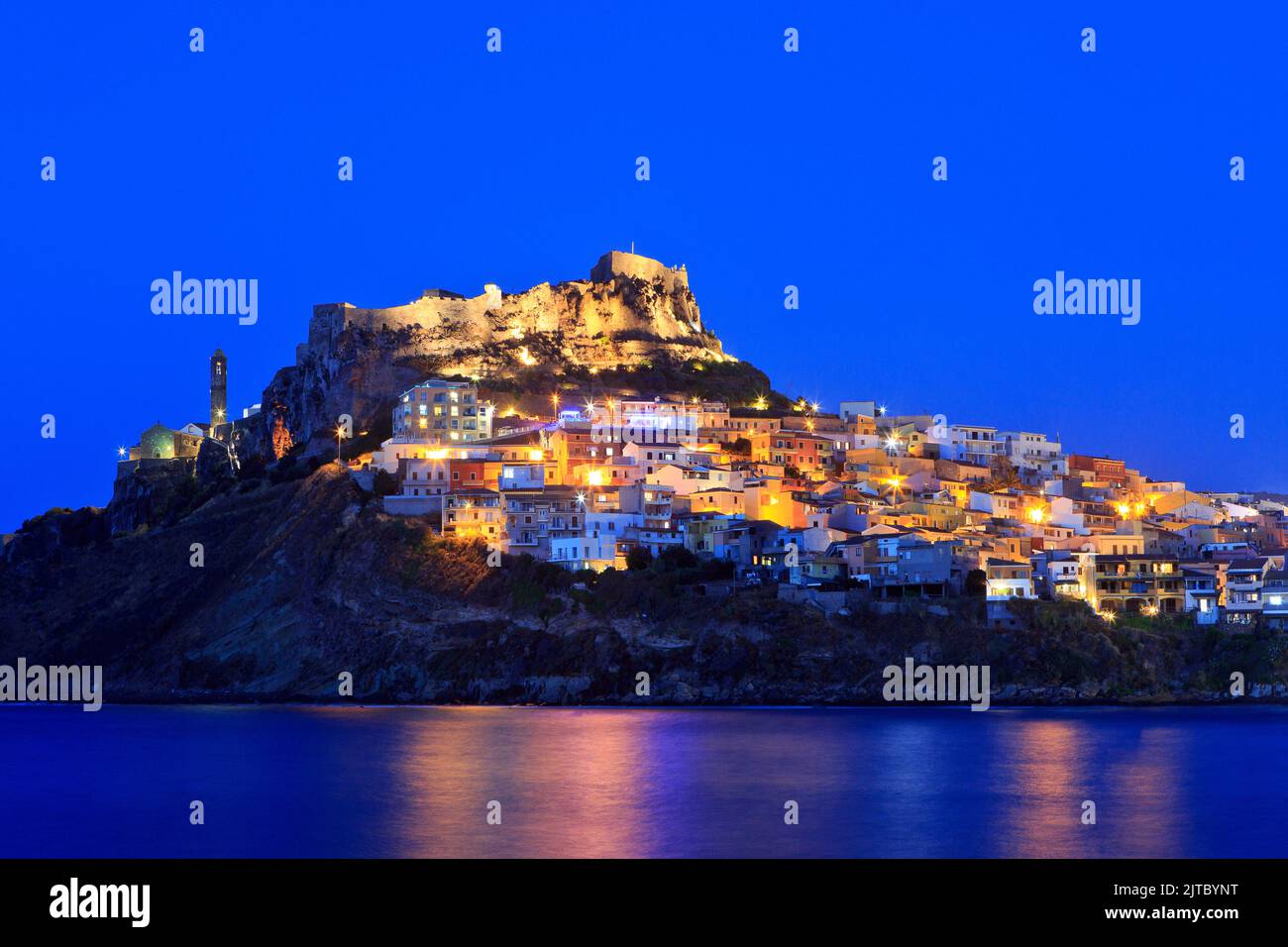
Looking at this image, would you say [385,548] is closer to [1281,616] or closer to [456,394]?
[456,394]

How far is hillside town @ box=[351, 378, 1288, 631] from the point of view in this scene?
56656mm

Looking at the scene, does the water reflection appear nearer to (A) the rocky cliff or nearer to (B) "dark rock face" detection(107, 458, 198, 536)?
(A) the rocky cliff

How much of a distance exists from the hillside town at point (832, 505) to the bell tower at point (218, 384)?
108ft

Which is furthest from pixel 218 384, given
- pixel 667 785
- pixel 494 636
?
pixel 667 785

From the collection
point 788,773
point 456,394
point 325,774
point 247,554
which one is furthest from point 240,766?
point 456,394

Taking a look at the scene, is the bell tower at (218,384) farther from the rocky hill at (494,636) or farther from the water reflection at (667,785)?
the water reflection at (667,785)

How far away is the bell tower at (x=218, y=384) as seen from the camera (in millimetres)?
105812

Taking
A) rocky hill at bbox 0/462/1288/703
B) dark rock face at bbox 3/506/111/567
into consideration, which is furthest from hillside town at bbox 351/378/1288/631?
dark rock face at bbox 3/506/111/567

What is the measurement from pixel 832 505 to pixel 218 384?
187 ft

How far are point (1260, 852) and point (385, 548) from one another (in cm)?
3894

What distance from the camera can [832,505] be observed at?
62031 mm

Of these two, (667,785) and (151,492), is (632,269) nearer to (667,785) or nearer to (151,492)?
(151,492)

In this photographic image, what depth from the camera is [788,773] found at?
1539 inches

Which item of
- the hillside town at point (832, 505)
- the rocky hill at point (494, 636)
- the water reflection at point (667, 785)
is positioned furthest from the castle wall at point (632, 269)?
the water reflection at point (667, 785)
